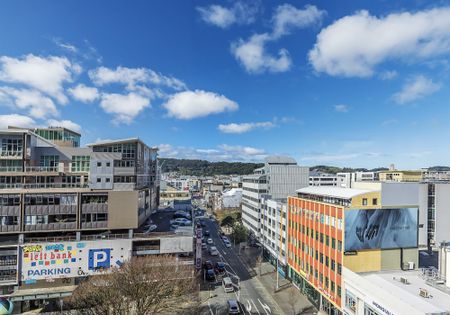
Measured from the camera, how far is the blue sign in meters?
43.0

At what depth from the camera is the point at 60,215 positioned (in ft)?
143

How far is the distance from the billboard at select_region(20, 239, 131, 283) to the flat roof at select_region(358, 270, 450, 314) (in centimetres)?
3394

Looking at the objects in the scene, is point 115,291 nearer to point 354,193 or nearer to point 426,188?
point 354,193

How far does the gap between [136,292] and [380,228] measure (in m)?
31.1

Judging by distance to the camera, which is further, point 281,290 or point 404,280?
point 281,290

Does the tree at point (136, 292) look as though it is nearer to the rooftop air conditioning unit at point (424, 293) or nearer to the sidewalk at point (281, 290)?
the sidewalk at point (281, 290)

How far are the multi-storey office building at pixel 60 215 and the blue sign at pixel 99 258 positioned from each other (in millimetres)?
149

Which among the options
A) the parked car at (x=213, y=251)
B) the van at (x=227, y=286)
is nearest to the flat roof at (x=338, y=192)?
the van at (x=227, y=286)

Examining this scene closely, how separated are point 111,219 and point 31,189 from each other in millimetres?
12402

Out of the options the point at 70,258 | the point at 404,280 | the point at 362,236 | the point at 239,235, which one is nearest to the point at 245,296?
the point at 362,236

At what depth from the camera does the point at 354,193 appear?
3772 cm

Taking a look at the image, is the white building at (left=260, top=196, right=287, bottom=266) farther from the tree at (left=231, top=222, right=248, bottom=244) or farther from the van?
the van

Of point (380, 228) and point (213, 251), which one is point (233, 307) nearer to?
point (380, 228)

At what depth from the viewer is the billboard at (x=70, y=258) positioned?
41188 millimetres
